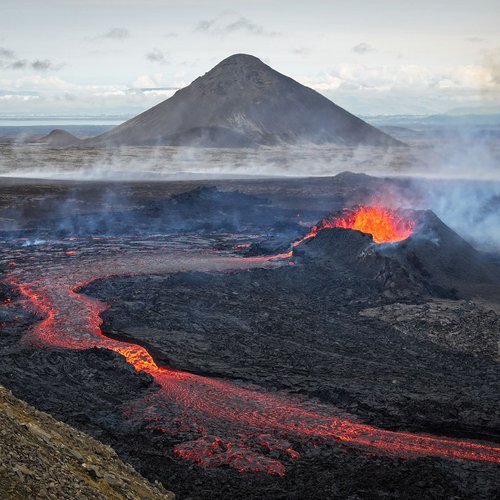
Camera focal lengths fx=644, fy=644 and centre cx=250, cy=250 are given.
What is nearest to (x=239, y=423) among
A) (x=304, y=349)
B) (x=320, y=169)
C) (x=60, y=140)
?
(x=304, y=349)

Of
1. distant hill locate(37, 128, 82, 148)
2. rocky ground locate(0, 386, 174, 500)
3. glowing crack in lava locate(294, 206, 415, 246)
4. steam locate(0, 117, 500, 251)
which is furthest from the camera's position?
distant hill locate(37, 128, 82, 148)

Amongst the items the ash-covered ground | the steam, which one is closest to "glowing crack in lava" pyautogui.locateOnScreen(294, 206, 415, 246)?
the ash-covered ground

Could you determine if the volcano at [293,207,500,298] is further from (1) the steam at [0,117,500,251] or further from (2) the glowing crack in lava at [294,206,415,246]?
(1) the steam at [0,117,500,251]

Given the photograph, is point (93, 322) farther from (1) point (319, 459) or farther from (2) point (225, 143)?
(2) point (225, 143)

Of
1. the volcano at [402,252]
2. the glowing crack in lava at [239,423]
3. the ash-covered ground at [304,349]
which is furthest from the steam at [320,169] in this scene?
the glowing crack in lava at [239,423]

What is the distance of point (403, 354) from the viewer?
20.4 metres

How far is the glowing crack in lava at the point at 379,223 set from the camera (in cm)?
3462

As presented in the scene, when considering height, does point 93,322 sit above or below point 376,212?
below

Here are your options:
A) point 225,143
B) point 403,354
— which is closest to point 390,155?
point 225,143

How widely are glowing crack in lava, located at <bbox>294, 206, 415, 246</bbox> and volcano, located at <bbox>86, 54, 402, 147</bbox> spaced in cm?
10114

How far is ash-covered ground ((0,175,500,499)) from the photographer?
13.4 m

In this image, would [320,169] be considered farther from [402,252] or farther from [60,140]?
[60,140]

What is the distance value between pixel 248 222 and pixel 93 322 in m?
26.1

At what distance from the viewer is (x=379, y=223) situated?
35375mm
